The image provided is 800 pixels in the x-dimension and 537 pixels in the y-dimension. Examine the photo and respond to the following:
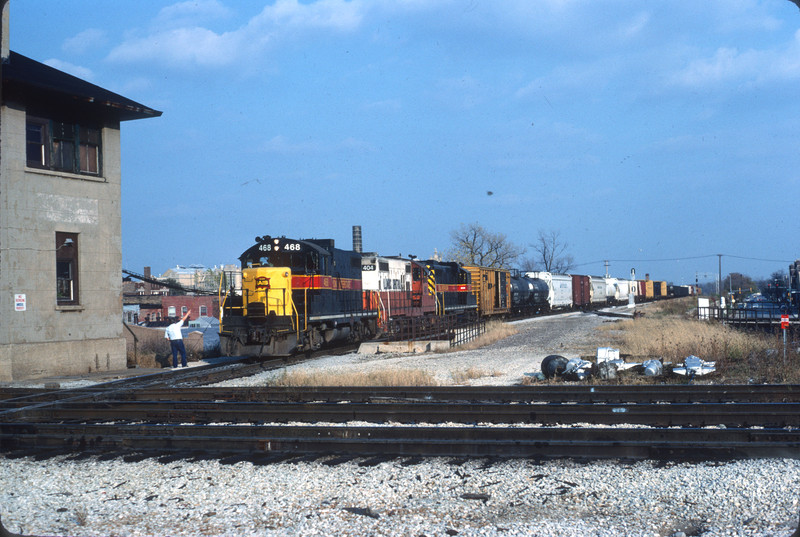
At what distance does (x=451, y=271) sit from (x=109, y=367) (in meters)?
17.3

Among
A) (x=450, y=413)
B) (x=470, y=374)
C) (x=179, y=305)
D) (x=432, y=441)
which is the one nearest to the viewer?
(x=432, y=441)

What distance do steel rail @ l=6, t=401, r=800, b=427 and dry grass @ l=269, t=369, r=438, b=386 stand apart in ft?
11.1

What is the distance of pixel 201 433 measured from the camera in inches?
314

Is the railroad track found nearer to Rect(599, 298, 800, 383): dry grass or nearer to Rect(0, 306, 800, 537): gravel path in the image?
Rect(0, 306, 800, 537): gravel path

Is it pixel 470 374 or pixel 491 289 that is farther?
pixel 491 289

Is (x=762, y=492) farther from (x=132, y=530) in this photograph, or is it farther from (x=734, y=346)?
(x=734, y=346)

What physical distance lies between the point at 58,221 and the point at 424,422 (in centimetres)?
1326

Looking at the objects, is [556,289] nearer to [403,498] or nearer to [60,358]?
[60,358]

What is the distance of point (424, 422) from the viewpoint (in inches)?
347

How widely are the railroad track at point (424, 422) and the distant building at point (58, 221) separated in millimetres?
5968

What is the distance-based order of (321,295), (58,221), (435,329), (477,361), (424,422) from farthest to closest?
1. (435,329)
2. (321,295)
3. (58,221)
4. (477,361)
5. (424,422)

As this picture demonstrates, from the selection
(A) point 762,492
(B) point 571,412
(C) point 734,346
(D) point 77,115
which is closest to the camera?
(A) point 762,492

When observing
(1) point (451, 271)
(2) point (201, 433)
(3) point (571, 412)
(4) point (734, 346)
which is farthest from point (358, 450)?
(1) point (451, 271)

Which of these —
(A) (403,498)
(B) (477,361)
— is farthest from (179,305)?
(A) (403,498)
